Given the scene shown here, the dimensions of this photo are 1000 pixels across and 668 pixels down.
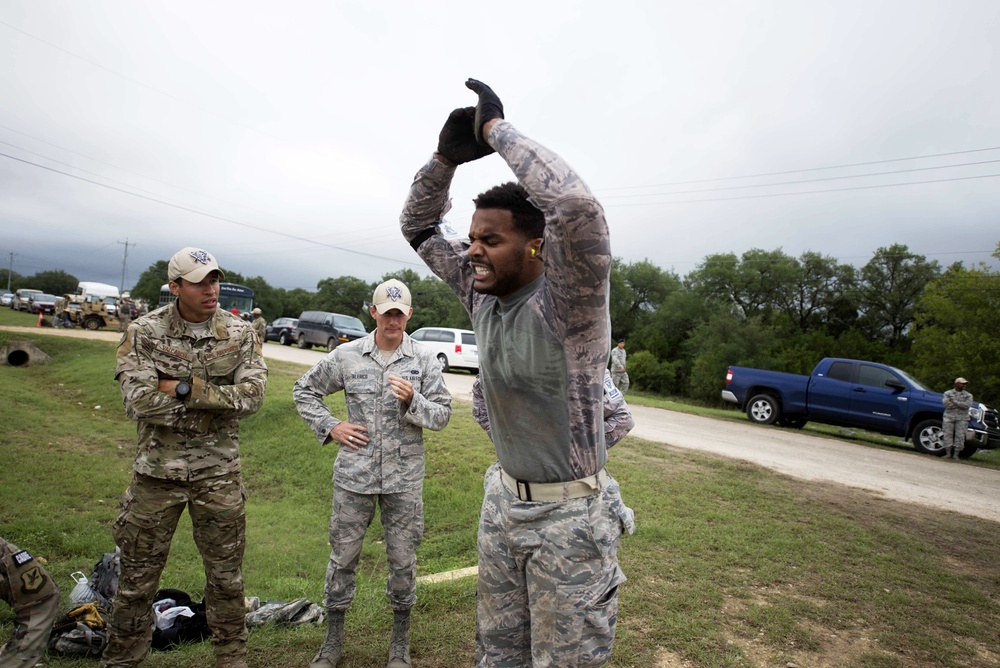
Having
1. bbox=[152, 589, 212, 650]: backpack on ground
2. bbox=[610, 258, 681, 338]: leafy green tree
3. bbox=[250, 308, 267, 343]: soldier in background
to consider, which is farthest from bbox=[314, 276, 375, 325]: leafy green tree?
bbox=[152, 589, 212, 650]: backpack on ground

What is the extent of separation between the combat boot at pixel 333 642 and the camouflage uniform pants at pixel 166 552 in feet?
1.40

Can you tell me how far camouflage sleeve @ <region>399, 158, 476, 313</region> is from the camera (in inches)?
87.4

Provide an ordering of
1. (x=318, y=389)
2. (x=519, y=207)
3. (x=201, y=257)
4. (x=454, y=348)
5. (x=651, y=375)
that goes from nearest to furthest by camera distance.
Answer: (x=519, y=207) < (x=201, y=257) < (x=318, y=389) < (x=454, y=348) < (x=651, y=375)

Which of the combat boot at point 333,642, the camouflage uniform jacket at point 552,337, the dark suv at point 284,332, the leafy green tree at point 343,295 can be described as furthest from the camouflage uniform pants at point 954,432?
the leafy green tree at point 343,295

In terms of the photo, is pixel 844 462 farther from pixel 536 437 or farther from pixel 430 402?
pixel 536 437

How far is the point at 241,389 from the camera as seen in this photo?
3.44 metres

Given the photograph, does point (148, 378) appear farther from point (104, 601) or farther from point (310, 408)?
point (104, 601)

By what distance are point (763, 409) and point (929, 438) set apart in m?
3.58

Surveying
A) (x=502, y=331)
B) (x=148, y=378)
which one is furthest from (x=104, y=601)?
(x=502, y=331)

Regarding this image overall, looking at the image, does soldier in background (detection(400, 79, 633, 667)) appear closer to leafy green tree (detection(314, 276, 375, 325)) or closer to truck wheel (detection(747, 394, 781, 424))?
truck wheel (detection(747, 394, 781, 424))

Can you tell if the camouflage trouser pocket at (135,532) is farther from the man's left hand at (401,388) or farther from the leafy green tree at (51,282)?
the leafy green tree at (51,282)

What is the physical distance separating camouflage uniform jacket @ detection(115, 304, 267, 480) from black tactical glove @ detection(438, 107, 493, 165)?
2011mm

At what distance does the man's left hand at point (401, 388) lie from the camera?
359 centimetres

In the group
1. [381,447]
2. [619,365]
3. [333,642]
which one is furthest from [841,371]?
[333,642]
